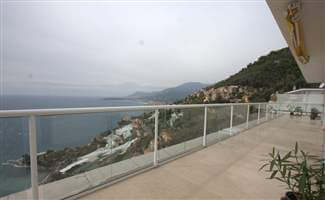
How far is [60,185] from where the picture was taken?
1.88 metres

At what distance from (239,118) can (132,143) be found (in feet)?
14.4

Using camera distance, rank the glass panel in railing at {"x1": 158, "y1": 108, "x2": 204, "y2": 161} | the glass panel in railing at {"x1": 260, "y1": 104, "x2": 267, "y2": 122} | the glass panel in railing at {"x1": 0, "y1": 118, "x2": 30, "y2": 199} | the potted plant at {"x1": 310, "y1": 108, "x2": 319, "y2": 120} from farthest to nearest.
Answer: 1. the potted plant at {"x1": 310, "y1": 108, "x2": 319, "y2": 120}
2. the glass panel in railing at {"x1": 260, "y1": 104, "x2": 267, "y2": 122}
3. the glass panel in railing at {"x1": 158, "y1": 108, "x2": 204, "y2": 161}
4. the glass panel in railing at {"x1": 0, "y1": 118, "x2": 30, "y2": 199}

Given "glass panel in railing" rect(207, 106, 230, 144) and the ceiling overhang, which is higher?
the ceiling overhang

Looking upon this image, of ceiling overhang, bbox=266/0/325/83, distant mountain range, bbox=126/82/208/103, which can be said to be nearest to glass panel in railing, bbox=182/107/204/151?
distant mountain range, bbox=126/82/208/103

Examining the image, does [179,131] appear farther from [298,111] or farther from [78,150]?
[298,111]

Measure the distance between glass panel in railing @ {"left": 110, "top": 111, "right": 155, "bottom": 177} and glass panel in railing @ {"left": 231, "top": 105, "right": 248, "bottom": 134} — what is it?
346 cm

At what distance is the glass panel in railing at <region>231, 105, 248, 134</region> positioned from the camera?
5.39 m

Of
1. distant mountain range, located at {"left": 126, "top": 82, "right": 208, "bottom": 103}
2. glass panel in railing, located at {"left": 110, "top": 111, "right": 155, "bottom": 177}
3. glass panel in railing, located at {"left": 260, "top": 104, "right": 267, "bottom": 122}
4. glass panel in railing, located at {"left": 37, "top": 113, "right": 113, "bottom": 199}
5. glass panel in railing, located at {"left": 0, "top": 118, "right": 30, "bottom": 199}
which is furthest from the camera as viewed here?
glass panel in railing, located at {"left": 260, "top": 104, "right": 267, "bottom": 122}

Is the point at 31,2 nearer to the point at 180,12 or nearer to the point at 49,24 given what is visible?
the point at 49,24

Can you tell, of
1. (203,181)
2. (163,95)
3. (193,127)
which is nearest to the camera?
(203,181)

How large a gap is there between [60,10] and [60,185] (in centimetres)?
607

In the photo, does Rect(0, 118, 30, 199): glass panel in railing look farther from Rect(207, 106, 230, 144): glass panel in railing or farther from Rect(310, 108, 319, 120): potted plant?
Rect(310, 108, 319, 120): potted plant

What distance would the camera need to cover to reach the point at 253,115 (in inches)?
271

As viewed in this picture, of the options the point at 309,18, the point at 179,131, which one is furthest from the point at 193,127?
the point at 309,18
